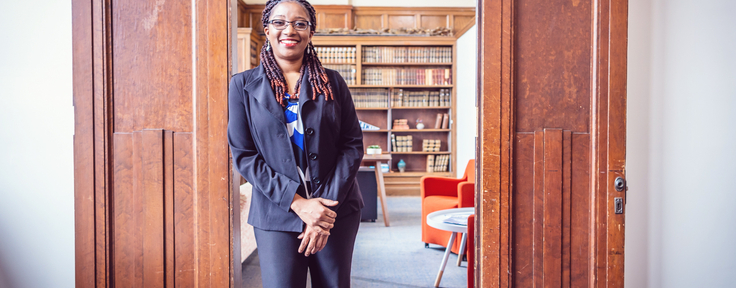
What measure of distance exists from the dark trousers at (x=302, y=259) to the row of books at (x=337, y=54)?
16.8 ft

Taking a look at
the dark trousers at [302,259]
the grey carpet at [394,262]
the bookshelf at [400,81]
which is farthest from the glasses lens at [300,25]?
the bookshelf at [400,81]

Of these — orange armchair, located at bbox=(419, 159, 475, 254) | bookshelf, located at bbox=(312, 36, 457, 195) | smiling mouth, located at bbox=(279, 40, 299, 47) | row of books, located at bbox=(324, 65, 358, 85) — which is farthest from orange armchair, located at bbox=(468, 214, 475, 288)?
row of books, located at bbox=(324, 65, 358, 85)

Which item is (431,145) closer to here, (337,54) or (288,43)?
(337,54)

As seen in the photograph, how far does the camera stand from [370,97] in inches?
250

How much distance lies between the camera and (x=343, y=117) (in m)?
1.39

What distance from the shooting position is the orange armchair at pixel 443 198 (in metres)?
3.22

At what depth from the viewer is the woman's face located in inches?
50.2

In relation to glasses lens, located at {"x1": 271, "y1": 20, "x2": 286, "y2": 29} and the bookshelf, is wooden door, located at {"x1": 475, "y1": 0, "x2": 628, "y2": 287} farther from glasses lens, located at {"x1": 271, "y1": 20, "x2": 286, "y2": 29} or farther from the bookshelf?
the bookshelf

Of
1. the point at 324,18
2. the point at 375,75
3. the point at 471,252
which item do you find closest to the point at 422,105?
the point at 375,75

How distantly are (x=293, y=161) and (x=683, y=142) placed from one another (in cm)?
156

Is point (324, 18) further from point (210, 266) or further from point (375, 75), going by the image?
point (210, 266)

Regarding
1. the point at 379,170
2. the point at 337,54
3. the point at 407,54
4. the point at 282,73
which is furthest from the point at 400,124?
the point at 282,73

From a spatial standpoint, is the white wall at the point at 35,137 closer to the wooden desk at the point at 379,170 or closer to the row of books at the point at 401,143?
the wooden desk at the point at 379,170

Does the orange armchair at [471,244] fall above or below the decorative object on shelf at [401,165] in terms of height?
below
